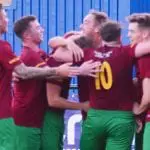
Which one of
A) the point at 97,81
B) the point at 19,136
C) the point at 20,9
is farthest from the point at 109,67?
the point at 20,9

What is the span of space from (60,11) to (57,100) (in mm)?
8643

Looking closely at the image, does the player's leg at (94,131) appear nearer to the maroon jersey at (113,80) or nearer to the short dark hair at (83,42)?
the maroon jersey at (113,80)

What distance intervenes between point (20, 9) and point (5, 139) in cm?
954

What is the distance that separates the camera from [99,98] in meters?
5.60

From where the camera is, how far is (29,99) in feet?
19.7

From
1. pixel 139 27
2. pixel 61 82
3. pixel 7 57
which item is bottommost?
pixel 61 82

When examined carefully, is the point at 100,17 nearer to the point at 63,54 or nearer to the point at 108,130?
the point at 63,54

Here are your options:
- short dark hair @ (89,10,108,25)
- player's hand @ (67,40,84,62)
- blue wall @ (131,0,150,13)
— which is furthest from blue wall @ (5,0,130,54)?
player's hand @ (67,40,84,62)

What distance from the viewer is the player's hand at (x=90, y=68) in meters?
5.55

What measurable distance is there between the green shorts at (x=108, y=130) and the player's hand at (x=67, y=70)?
38cm

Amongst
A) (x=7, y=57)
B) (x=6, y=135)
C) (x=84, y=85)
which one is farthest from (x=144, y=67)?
(x=6, y=135)

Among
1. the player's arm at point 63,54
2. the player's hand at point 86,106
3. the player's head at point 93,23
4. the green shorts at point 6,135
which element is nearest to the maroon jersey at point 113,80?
the player's arm at point 63,54

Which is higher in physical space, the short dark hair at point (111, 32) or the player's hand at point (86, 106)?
the short dark hair at point (111, 32)

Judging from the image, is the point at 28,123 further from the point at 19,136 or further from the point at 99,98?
the point at 99,98
